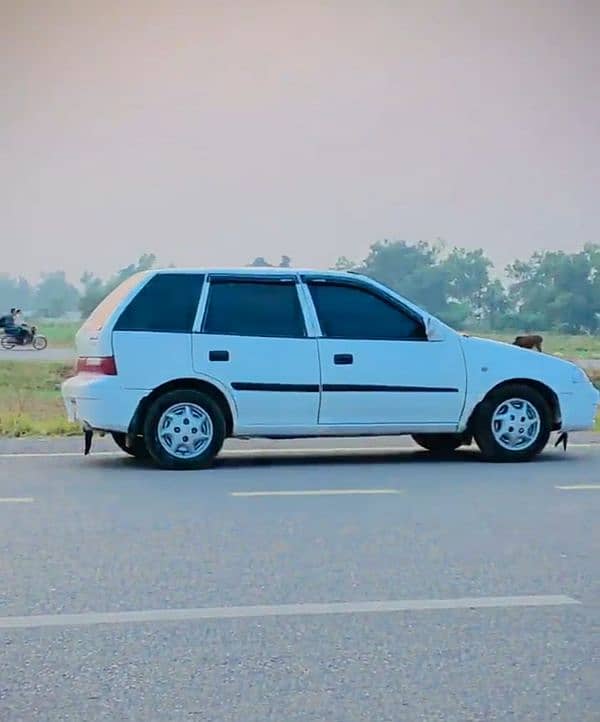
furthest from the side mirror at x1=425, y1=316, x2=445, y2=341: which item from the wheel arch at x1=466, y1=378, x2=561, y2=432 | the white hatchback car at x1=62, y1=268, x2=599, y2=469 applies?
the wheel arch at x1=466, y1=378, x2=561, y2=432

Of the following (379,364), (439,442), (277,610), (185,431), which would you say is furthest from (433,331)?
(277,610)

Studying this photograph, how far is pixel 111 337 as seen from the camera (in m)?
11.3

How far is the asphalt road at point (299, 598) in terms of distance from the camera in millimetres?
4953

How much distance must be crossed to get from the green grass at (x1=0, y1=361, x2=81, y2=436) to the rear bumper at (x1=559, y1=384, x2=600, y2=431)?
16.6ft

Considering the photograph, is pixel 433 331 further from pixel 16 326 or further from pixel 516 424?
pixel 16 326

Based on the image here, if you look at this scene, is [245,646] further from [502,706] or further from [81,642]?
[502,706]

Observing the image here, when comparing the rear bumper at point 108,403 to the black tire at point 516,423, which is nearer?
the rear bumper at point 108,403

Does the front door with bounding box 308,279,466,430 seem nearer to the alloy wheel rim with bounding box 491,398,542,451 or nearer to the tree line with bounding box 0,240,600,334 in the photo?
the alloy wheel rim with bounding box 491,398,542,451

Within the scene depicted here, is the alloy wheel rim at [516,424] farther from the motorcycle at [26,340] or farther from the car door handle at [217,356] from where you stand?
the motorcycle at [26,340]

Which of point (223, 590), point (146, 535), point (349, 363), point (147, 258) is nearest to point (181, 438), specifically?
point (349, 363)

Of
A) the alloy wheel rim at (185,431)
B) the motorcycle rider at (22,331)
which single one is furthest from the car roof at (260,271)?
the motorcycle rider at (22,331)

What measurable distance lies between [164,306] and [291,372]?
1.20 meters

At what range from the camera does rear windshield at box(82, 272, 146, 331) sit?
11.5 meters

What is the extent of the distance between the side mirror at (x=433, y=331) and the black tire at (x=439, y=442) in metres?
1.15
